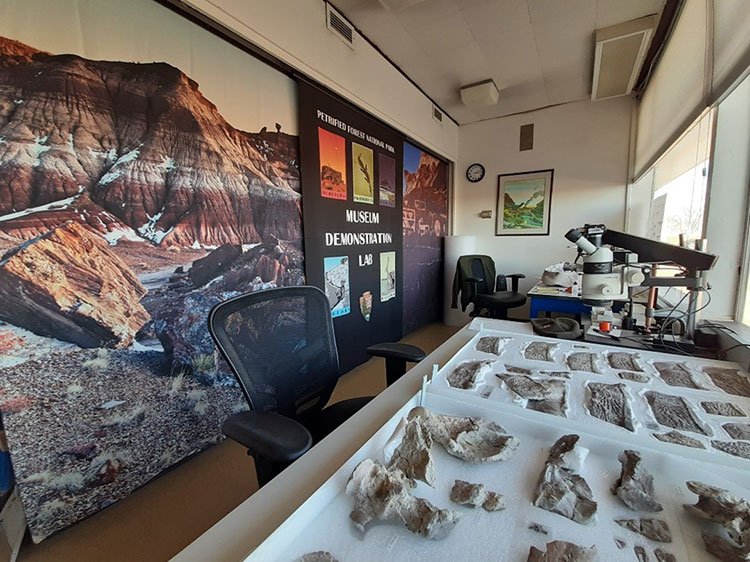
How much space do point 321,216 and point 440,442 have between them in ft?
6.60

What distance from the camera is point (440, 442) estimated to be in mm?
717

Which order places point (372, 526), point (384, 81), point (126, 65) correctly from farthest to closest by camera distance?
point (384, 81)
point (126, 65)
point (372, 526)

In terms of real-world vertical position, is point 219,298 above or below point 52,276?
below

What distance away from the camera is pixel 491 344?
130 centimetres

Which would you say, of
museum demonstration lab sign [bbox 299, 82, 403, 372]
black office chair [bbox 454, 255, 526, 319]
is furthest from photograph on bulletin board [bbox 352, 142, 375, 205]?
black office chair [bbox 454, 255, 526, 319]

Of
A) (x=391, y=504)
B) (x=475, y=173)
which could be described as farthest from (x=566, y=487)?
(x=475, y=173)

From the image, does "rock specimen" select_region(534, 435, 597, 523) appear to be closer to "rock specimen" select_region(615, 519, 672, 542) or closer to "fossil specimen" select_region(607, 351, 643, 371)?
"rock specimen" select_region(615, 519, 672, 542)

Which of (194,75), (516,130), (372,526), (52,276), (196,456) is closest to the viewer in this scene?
(372,526)

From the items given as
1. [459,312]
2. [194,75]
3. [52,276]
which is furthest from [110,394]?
[459,312]

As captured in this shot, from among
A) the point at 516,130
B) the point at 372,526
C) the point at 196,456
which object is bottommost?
the point at 196,456

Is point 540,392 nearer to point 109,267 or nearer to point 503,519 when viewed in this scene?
point 503,519

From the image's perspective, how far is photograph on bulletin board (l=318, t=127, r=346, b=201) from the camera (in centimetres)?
242

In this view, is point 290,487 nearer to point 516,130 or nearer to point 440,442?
point 440,442

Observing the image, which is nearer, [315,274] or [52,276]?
[52,276]
